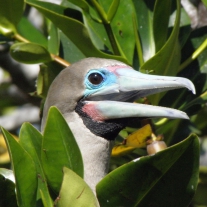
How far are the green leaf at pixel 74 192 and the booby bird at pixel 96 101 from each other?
72cm

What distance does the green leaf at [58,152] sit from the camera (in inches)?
85.0

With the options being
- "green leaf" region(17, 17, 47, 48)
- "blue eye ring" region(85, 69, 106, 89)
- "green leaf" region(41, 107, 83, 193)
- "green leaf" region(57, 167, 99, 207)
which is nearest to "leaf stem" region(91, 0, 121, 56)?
"blue eye ring" region(85, 69, 106, 89)

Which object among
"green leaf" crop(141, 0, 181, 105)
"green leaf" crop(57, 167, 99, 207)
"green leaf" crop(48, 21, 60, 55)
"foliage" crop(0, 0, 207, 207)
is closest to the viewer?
"green leaf" crop(57, 167, 99, 207)

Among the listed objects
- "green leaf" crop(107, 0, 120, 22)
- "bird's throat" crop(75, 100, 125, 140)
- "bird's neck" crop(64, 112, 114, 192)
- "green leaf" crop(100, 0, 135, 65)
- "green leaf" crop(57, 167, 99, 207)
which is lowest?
"bird's neck" crop(64, 112, 114, 192)

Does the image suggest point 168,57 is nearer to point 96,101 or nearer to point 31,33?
point 96,101

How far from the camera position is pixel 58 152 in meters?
2.19

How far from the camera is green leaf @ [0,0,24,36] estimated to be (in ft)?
9.74

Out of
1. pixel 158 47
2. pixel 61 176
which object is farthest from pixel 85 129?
pixel 61 176


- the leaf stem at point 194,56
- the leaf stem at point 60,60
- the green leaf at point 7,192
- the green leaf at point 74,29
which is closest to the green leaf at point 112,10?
the green leaf at point 74,29

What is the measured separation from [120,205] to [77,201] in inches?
7.3

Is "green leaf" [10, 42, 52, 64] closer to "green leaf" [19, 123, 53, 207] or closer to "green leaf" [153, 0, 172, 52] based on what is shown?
"green leaf" [153, 0, 172, 52]

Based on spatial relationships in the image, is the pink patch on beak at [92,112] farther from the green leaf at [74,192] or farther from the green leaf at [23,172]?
the green leaf at [74,192]

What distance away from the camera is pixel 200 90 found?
319 centimetres

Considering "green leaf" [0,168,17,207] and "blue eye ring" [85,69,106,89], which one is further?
"blue eye ring" [85,69,106,89]
